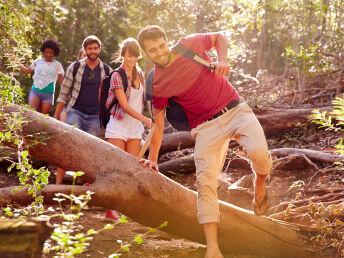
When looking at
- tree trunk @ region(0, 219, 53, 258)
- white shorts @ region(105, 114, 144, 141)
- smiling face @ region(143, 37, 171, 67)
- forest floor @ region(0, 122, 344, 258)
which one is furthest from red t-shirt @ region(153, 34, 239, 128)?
tree trunk @ region(0, 219, 53, 258)

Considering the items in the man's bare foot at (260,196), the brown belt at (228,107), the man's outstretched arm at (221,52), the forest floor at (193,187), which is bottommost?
the forest floor at (193,187)

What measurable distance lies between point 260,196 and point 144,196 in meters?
1.20

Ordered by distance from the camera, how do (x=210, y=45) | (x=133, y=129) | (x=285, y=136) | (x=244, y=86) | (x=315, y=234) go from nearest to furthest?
(x=210, y=45) → (x=315, y=234) → (x=133, y=129) → (x=285, y=136) → (x=244, y=86)

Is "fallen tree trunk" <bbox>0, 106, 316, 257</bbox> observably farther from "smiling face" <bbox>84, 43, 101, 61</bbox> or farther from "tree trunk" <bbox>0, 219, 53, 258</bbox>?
"smiling face" <bbox>84, 43, 101, 61</bbox>

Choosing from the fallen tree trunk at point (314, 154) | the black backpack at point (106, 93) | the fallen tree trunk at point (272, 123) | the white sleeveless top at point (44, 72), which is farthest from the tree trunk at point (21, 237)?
the white sleeveless top at point (44, 72)

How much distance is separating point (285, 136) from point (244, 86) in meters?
7.18

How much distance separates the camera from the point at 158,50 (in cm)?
443

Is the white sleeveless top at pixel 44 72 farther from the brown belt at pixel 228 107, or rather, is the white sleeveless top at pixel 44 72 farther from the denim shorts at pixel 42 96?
the brown belt at pixel 228 107

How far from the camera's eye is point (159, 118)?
4770 mm

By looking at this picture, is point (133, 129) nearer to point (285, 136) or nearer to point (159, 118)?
point (159, 118)

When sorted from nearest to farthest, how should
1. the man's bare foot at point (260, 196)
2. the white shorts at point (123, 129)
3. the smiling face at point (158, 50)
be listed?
the smiling face at point (158, 50) < the man's bare foot at point (260, 196) < the white shorts at point (123, 129)

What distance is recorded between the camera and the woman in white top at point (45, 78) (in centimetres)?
888

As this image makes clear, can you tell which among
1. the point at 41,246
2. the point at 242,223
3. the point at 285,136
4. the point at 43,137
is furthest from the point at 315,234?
the point at 285,136

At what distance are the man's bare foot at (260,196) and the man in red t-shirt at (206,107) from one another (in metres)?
0.01
